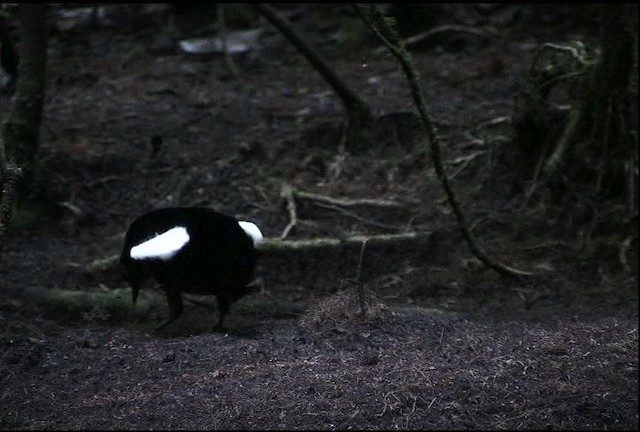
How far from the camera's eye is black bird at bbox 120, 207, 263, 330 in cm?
500

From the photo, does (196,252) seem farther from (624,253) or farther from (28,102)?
(624,253)

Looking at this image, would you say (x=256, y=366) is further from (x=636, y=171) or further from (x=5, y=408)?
(x=636, y=171)

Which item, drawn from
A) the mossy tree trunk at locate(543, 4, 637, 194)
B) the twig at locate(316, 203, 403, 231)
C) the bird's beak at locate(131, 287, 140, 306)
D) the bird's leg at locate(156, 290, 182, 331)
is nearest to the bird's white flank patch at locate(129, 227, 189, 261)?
the bird's leg at locate(156, 290, 182, 331)

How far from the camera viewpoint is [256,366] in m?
4.36

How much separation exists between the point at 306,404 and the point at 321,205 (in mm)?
3225

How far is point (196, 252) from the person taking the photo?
5.00 m

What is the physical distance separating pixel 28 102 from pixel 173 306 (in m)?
2.10

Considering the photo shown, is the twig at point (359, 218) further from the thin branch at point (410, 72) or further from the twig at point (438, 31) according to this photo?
the twig at point (438, 31)

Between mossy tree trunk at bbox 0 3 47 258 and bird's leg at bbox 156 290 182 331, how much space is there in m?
1.72

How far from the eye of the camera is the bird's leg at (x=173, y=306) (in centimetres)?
523

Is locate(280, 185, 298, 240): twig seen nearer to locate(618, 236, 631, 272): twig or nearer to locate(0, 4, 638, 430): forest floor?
locate(0, 4, 638, 430): forest floor

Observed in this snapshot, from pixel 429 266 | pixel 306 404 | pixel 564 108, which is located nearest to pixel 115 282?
pixel 429 266

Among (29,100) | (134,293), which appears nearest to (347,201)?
(134,293)

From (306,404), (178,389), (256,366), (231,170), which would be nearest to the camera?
(306,404)
